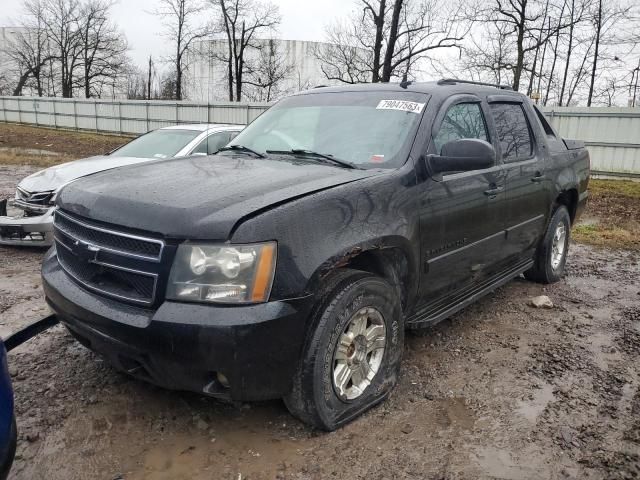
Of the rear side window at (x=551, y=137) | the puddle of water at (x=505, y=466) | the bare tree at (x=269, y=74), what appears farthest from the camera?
the bare tree at (x=269, y=74)

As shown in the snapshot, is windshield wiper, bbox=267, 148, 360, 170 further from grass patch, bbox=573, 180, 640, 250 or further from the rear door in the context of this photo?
grass patch, bbox=573, 180, 640, 250

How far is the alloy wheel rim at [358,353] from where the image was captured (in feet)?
8.88

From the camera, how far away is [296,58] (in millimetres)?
45281

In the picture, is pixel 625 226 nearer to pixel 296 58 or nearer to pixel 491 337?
pixel 491 337

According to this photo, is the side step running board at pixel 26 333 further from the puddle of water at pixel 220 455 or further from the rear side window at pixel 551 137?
the rear side window at pixel 551 137

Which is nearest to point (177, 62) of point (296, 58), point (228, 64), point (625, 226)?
point (228, 64)

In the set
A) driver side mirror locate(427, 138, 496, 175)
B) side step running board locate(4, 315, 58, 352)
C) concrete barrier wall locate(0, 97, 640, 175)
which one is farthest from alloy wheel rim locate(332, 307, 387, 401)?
concrete barrier wall locate(0, 97, 640, 175)

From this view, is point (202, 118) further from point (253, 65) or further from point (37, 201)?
point (37, 201)

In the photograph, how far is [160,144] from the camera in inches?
289

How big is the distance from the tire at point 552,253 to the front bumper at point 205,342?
360 centimetres

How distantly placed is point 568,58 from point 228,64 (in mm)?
22243

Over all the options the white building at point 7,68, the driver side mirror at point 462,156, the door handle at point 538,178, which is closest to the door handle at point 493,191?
the driver side mirror at point 462,156

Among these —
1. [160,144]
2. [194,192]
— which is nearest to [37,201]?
[160,144]

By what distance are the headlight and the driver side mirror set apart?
1418mm
